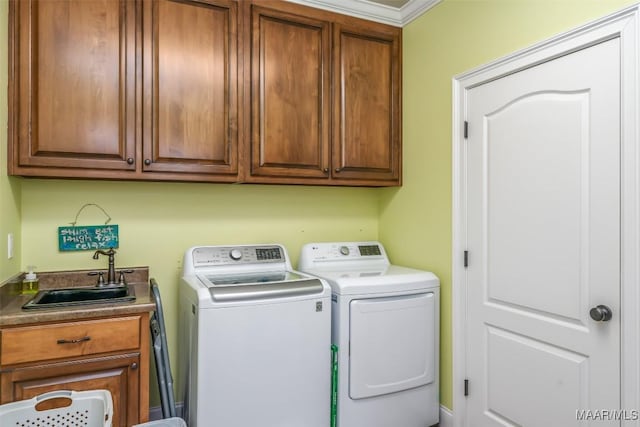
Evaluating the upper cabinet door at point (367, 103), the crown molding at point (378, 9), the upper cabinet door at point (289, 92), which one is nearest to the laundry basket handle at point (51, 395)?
the upper cabinet door at point (289, 92)

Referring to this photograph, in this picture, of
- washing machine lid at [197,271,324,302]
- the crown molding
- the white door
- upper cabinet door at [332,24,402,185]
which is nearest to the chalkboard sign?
washing machine lid at [197,271,324,302]

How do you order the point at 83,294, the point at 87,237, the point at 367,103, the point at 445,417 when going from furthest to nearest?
the point at 367,103, the point at 445,417, the point at 87,237, the point at 83,294

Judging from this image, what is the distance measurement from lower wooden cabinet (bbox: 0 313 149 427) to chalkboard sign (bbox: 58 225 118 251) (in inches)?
27.1

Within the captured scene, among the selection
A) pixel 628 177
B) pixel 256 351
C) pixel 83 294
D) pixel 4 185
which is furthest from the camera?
pixel 83 294

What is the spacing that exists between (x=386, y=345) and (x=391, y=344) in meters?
0.03

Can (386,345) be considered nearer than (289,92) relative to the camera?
Yes

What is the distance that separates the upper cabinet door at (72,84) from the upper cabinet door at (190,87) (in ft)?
0.33

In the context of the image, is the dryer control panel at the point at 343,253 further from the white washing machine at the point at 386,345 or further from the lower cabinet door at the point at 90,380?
the lower cabinet door at the point at 90,380

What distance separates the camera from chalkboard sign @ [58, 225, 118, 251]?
2.14 metres

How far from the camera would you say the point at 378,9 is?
256 centimetres

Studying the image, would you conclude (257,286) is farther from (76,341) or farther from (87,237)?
(87,237)

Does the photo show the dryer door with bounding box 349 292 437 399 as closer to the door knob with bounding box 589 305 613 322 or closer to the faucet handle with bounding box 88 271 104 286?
the door knob with bounding box 589 305 613 322

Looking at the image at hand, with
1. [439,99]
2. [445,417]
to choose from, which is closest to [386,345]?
[445,417]

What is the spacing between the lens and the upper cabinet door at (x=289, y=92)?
2252mm
